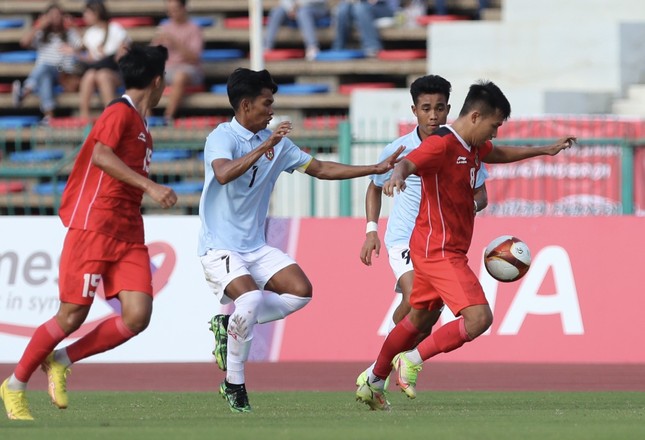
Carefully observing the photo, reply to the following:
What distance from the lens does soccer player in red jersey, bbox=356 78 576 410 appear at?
9.47 m

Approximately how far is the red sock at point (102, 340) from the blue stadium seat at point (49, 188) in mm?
8716

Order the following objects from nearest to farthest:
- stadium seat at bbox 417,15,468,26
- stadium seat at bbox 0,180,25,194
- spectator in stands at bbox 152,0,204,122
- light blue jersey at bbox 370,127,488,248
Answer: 1. light blue jersey at bbox 370,127,488,248
2. stadium seat at bbox 0,180,25,194
3. spectator in stands at bbox 152,0,204,122
4. stadium seat at bbox 417,15,468,26

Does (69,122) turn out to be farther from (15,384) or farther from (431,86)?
(15,384)

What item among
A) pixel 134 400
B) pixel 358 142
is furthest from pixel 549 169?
pixel 134 400

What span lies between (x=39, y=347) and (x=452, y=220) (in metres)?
2.86

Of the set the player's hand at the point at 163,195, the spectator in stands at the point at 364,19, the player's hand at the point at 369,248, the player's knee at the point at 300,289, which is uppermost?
the spectator in stands at the point at 364,19

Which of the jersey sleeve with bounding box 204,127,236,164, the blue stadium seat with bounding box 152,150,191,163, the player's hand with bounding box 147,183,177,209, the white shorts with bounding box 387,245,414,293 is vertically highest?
the jersey sleeve with bounding box 204,127,236,164

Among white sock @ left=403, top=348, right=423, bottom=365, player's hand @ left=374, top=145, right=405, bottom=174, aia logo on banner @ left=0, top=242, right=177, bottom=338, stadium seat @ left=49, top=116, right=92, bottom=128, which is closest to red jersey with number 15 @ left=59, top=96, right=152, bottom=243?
player's hand @ left=374, top=145, right=405, bottom=174

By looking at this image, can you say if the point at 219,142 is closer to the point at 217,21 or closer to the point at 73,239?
the point at 73,239

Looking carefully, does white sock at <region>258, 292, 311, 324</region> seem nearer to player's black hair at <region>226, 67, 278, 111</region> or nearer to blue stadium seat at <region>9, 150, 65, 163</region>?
player's black hair at <region>226, 67, 278, 111</region>

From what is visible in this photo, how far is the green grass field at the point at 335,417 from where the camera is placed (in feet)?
25.2

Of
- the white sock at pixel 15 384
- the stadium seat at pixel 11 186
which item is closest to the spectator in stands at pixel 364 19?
the stadium seat at pixel 11 186

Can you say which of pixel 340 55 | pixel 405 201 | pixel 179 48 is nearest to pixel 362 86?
pixel 340 55

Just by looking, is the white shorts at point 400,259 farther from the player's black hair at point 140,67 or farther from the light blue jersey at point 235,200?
the player's black hair at point 140,67
